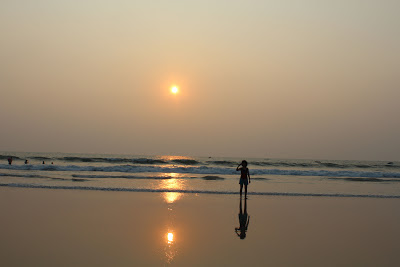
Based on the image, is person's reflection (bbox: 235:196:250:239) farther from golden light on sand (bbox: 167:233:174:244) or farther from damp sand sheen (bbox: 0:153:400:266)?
golden light on sand (bbox: 167:233:174:244)

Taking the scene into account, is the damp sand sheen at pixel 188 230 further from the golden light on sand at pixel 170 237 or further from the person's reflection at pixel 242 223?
the person's reflection at pixel 242 223

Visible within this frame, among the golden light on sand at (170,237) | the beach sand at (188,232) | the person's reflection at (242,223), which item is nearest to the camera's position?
the beach sand at (188,232)

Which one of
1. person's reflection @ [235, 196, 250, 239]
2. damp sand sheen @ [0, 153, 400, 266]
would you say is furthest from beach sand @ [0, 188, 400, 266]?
person's reflection @ [235, 196, 250, 239]

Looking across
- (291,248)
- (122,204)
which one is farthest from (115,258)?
(122,204)

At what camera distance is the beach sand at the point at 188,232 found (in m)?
7.80

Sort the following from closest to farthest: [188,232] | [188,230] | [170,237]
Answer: [170,237]
[188,232]
[188,230]

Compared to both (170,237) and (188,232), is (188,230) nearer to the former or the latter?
(188,232)

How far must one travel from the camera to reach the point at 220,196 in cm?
1773

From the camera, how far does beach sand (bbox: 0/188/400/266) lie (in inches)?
307

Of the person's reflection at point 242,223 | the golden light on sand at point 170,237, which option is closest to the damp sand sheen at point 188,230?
the golden light on sand at point 170,237

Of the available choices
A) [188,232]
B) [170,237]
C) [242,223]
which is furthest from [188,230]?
[242,223]

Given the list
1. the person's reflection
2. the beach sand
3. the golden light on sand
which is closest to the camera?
the beach sand

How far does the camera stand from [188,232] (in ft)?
33.0

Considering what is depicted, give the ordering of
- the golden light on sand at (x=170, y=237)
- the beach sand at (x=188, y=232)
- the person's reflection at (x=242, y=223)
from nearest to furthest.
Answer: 1. the beach sand at (x=188, y=232)
2. the golden light on sand at (x=170, y=237)
3. the person's reflection at (x=242, y=223)
